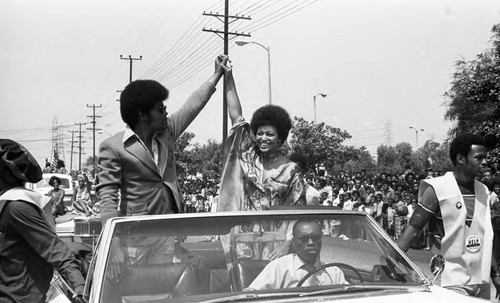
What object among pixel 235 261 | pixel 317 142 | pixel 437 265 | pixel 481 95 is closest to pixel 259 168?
pixel 235 261

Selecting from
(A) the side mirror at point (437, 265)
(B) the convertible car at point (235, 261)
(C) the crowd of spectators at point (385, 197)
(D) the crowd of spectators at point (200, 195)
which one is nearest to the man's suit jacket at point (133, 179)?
(B) the convertible car at point (235, 261)

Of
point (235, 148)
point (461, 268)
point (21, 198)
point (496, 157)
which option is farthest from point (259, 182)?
point (496, 157)

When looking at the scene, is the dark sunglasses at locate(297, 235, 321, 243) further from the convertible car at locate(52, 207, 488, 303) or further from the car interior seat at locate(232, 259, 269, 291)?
the car interior seat at locate(232, 259, 269, 291)

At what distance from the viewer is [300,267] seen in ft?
11.0

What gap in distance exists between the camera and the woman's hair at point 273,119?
5023 millimetres

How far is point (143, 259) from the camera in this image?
321 cm

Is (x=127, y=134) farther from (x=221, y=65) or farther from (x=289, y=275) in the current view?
(x=289, y=275)

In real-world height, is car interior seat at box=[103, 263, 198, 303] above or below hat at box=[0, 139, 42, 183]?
below

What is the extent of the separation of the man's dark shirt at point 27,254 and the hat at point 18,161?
17 cm

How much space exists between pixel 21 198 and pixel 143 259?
0.77 meters

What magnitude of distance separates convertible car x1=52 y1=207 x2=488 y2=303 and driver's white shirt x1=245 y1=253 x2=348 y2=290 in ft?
0.06

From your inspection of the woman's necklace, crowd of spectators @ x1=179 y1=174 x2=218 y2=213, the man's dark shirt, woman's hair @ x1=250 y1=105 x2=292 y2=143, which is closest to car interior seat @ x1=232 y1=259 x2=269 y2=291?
the man's dark shirt

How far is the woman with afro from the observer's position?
192 inches

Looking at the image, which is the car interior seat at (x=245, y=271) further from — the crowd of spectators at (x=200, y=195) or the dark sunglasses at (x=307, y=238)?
the crowd of spectators at (x=200, y=195)
